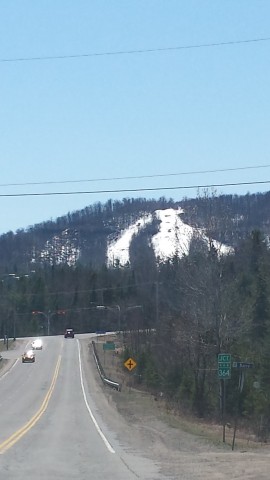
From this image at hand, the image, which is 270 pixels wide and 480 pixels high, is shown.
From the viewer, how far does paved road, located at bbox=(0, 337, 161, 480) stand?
16.5 metres

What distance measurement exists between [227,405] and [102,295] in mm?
120401

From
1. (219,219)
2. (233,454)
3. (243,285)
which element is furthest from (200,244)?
(243,285)

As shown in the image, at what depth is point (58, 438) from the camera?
1016 inches

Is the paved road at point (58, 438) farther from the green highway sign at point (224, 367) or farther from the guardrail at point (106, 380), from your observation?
the green highway sign at point (224, 367)

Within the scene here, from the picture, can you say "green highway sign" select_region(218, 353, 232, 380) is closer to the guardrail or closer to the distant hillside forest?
the distant hillside forest

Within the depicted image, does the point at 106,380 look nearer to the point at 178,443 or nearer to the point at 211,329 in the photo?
the point at 211,329

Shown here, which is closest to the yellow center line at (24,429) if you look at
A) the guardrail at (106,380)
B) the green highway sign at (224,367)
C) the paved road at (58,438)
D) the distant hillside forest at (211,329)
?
the paved road at (58,438)

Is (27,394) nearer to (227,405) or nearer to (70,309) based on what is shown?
(227,405)

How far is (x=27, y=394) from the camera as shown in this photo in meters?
55.0

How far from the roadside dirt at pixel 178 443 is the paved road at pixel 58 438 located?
0.56 meters

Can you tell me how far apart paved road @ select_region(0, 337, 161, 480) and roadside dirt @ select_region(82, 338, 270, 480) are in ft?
1.84

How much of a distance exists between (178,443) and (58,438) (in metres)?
3.63

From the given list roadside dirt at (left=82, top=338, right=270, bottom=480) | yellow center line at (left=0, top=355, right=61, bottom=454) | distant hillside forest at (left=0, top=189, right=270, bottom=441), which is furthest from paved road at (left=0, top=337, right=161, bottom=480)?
distant hillside forest at (left=0, top=189, right=270, bottom=441)

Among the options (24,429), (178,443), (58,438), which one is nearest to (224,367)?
(178,443)
